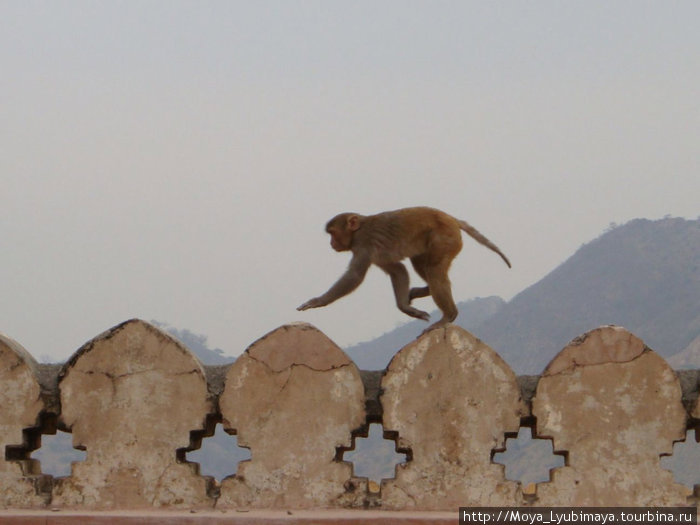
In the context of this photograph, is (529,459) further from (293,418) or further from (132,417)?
(132,417)

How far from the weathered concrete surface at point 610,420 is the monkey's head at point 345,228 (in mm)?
2089

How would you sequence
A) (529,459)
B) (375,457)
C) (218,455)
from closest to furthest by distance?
(529,459)
(218,455)
(375,457)

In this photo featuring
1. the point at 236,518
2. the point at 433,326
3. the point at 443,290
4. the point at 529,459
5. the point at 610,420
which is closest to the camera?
the point at 236,518

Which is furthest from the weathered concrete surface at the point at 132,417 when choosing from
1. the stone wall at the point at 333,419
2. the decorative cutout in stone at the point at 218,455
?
the decorative cutout in stone at the point at 218,455

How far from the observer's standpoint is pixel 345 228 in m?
9.05

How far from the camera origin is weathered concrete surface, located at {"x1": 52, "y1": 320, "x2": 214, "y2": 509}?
24.3 feet

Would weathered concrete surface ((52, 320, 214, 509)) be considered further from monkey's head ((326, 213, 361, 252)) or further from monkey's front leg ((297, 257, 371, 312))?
monkey's head ((326, 213, 361, 252))

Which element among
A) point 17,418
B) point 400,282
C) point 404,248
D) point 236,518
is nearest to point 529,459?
point 400,282

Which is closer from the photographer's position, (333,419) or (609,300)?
(333,419)

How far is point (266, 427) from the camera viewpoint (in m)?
7.43

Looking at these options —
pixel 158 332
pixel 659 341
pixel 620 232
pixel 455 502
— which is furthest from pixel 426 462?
pixel 620 232

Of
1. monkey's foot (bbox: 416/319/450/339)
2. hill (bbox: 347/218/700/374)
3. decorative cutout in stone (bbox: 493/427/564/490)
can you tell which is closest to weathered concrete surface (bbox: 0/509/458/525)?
monkey's foot (bbox: 416/319/450/339)

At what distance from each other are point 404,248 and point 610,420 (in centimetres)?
194

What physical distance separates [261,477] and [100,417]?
3.22ft
